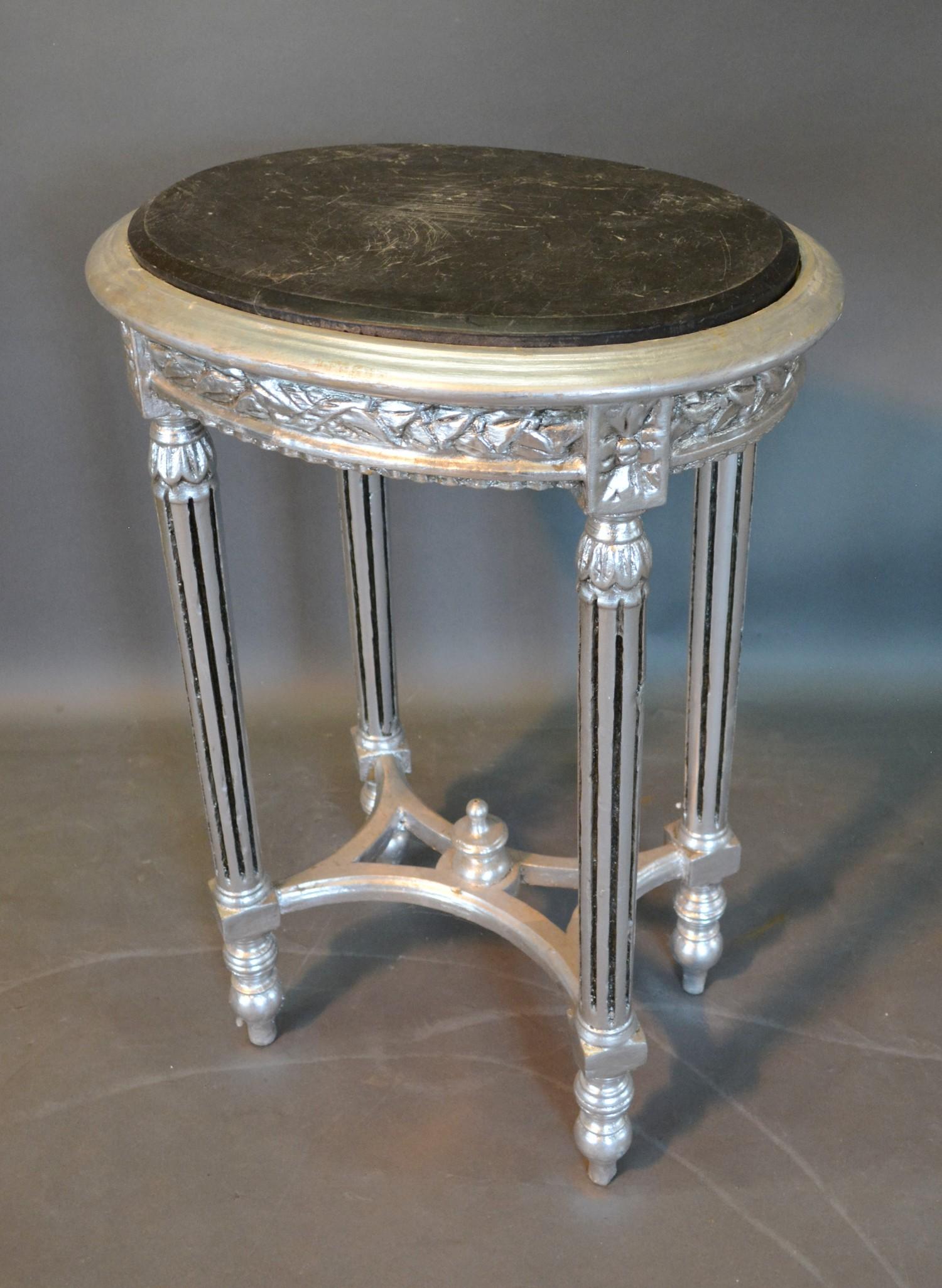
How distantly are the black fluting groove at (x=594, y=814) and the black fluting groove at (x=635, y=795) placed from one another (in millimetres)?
34

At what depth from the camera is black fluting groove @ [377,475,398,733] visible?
1834 millimetres

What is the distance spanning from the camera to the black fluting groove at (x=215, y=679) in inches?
57.8

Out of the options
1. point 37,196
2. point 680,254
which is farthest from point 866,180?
point 37,196

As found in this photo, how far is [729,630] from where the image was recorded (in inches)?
63.9

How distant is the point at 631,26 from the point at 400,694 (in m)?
1.14

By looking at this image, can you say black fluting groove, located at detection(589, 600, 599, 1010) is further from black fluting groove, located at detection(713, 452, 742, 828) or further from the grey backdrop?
the grey backdrop

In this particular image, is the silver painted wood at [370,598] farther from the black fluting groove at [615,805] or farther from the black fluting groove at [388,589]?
the black fluting groove at [615,805]

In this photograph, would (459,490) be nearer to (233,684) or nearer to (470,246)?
(233,684)

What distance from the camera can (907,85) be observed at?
2076 millimetres

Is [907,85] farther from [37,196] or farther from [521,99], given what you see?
[37,196]

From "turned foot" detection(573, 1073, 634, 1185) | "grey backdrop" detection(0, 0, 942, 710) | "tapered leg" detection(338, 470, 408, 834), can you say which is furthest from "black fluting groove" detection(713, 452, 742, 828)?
"grey backdrop" detection(0, 0, 942, 710)

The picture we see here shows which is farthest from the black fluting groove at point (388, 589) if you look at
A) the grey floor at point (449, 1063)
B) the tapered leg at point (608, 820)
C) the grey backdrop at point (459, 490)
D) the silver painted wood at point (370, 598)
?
the tapered leg at point (608, 820)

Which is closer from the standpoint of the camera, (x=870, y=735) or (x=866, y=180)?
(x=866, y=180)

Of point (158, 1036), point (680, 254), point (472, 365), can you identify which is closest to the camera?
point (472, 365)
